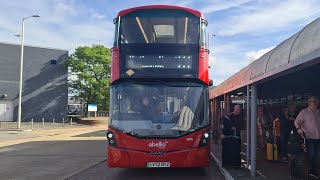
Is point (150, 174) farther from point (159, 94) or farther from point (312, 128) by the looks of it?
point (312, 128)

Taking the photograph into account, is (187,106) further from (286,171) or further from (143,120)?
(286,171)

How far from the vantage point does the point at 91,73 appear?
2003 inches

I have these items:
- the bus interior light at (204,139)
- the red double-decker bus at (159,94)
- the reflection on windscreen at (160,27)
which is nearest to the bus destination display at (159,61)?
the red double-decker bus at (159,94)

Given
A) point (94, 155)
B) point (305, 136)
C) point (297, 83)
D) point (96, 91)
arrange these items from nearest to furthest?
point (305, 136), point (297, 83), point (94, 155), point (96, 91)

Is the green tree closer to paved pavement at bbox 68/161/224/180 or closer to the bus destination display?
paved pavement at bbox 68/161/224/180

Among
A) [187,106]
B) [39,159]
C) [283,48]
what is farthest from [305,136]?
[39,159]

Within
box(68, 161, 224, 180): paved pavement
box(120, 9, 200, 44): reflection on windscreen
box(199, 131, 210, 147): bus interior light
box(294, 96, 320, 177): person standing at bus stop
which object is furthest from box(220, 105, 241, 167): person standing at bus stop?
box(294, 96, 320, 177): person standing at bus stop

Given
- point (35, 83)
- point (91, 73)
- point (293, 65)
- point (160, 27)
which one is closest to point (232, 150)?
point (160, 27)

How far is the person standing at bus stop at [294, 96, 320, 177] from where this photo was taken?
28.3ft

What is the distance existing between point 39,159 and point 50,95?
→ 120 feet

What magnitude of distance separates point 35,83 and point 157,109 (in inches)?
1662

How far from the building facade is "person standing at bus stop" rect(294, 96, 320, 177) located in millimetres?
43137

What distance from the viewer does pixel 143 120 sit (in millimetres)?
10266

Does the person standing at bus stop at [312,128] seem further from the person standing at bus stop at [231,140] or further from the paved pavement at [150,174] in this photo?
the person standing at bus stop at [231,140]
